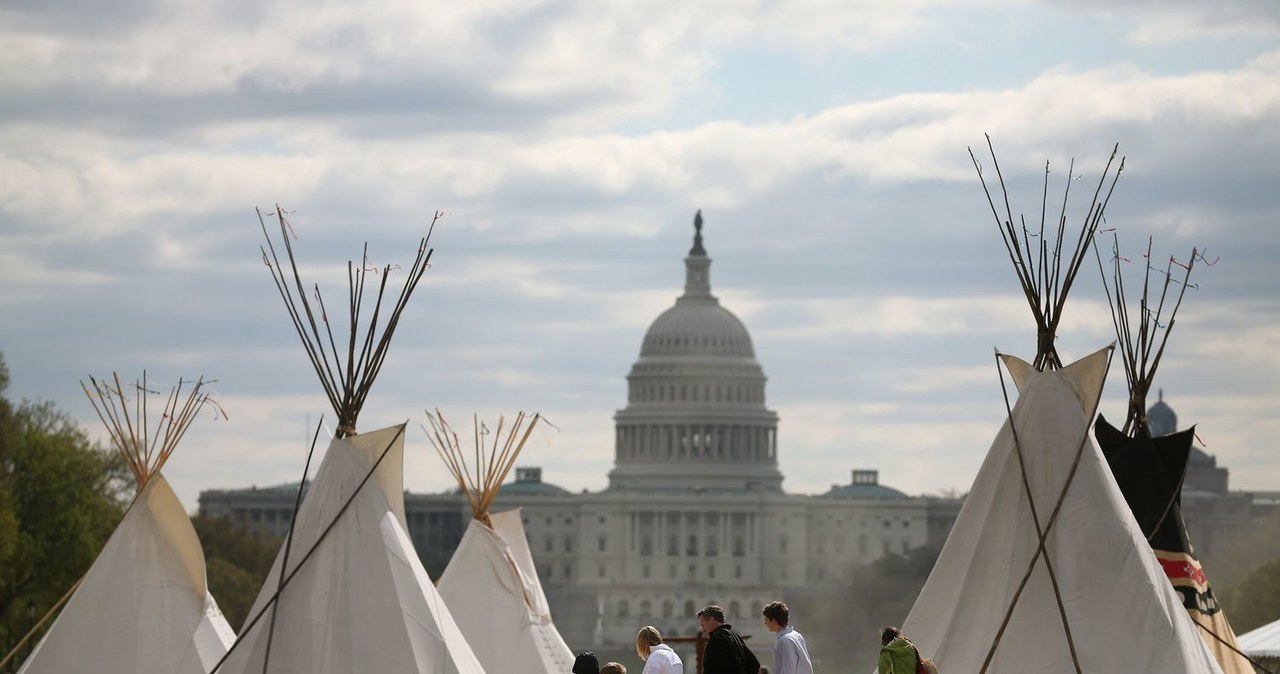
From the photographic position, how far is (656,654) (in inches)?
1081

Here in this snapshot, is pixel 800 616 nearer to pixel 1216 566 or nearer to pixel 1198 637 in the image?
pixel 1216 566

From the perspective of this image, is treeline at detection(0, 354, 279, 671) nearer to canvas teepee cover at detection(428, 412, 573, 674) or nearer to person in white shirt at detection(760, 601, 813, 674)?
canvas teepee cover at detection(428, 412, 573, 674)

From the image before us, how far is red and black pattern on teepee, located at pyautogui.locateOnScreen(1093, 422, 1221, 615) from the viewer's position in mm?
36125

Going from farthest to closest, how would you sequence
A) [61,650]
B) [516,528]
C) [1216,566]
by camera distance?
[1216,566] < [516,528] < [61,650]

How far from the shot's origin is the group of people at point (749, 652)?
2669 centimetres

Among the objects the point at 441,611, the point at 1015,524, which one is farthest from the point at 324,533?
the point at 1015,524

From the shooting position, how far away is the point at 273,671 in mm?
33188

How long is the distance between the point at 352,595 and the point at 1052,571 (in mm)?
8365


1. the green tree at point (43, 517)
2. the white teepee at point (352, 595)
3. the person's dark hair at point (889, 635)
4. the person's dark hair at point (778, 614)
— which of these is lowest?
the person's dark hair at point (889, 635)

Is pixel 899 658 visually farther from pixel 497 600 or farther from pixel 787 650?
pixel 497 600

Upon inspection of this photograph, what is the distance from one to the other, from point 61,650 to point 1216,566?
7135 centimetres

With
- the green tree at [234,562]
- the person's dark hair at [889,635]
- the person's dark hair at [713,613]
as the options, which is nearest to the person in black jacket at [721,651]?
the person's dark hair at [713,613]

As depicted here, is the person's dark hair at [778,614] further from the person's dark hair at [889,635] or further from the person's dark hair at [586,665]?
the person's dark hair at [586,665]

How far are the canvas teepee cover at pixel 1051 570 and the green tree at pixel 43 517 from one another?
4456 cm
